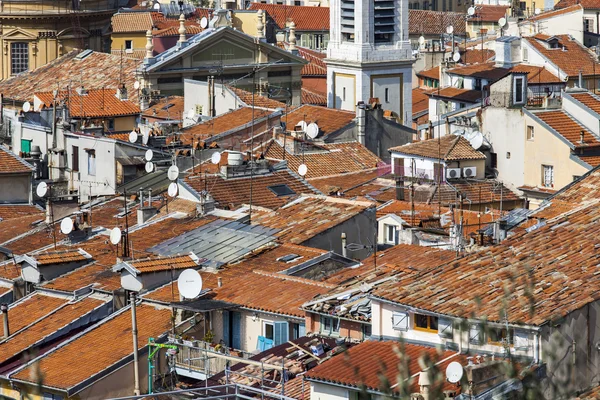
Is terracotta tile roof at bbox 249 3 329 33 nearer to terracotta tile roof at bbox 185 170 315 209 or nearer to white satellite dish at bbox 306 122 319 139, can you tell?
white satellite dish at bbox 306 122 319 139

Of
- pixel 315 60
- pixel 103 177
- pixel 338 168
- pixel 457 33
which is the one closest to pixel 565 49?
pixel 315 60

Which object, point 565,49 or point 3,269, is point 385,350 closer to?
point 3,269

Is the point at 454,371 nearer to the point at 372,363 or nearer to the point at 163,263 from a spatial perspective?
the point at 372,363

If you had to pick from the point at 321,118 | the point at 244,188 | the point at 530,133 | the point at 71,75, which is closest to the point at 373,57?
the point at 321,118

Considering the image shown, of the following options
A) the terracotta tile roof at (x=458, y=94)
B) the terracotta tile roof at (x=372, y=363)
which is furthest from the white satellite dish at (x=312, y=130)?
the terracotta tile roof at (x=372, y=363)

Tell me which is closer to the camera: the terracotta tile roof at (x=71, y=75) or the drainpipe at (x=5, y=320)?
the drainpipe at (x=5, y=320)

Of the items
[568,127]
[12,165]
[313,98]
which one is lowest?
[313,98]

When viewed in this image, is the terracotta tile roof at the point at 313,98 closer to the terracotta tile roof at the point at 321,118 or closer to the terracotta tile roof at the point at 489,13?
the terracotta tile roof at the point at 321,118

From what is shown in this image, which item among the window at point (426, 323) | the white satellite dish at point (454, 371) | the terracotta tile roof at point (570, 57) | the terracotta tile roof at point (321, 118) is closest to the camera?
the white satellite dish at point (454, 371)
